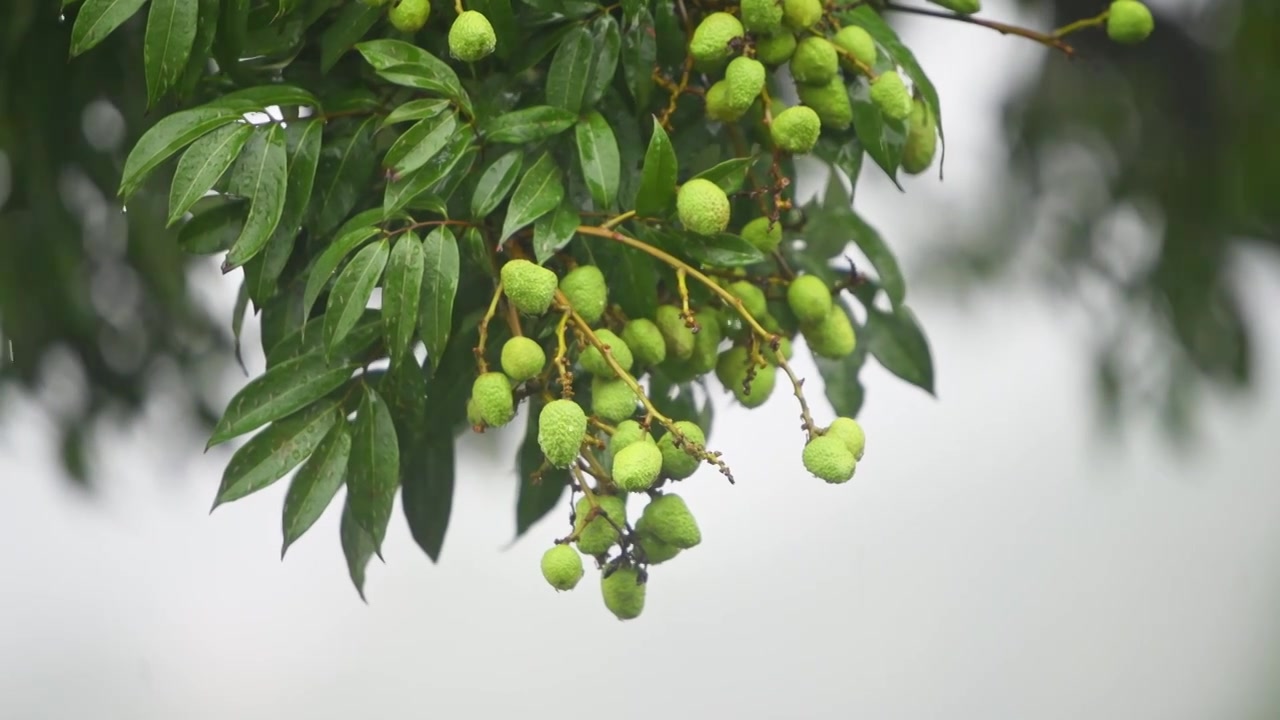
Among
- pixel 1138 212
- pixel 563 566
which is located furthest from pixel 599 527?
pixel 1138 212

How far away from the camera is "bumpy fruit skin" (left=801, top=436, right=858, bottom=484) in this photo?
1.37 feet

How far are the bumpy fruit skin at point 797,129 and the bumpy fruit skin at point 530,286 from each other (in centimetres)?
11

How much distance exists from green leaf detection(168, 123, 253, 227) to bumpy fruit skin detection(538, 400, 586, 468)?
0.48 ft

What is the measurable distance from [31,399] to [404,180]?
2.01 ft

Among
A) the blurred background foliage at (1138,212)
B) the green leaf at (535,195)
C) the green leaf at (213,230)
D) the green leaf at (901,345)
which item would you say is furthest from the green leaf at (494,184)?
the blurred background foliage at (1138,212)

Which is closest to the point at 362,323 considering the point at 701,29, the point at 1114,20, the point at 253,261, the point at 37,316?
the point at 253,261

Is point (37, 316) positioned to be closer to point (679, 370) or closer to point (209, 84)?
point (209, 84)

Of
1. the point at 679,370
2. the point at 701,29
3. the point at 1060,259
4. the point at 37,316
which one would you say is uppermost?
the point at 701,29

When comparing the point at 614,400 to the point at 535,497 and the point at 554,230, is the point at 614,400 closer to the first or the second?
the point at 554,230

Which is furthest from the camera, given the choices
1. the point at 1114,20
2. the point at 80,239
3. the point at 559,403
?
the point at 80,239

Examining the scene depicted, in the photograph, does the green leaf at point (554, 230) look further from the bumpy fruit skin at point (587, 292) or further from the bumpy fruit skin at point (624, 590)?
the bumpy fruit skin at point (624, 590)

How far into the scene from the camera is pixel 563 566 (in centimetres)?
42

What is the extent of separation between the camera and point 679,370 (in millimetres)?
490

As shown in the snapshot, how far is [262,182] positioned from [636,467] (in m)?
0.17
